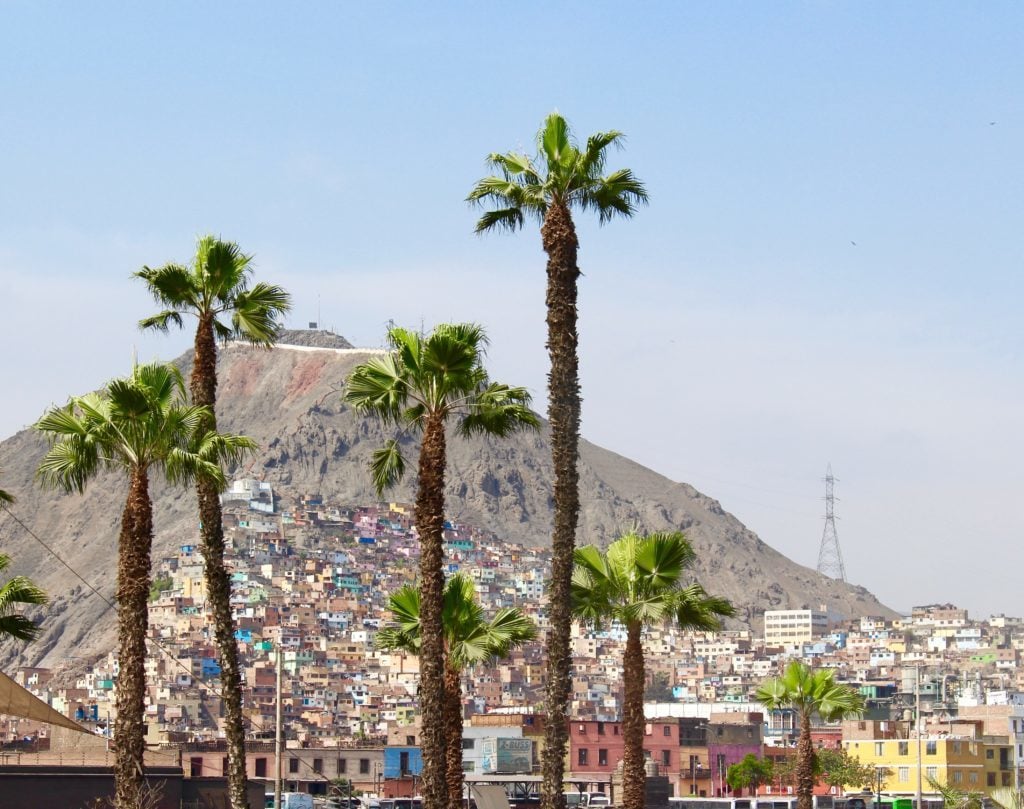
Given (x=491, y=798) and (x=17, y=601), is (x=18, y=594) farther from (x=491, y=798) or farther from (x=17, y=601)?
(x=491, y=798)

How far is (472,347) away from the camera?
32406 mm

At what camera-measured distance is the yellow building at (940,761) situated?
151 m

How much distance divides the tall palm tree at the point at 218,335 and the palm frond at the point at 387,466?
310 centimetres

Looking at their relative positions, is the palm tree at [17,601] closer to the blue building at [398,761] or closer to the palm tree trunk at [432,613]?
the palm tree trunk at [432,613]

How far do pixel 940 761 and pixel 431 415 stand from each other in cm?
12783

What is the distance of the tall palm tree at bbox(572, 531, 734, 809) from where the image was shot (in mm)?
40406

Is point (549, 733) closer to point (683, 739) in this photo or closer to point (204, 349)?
point (204, 349)

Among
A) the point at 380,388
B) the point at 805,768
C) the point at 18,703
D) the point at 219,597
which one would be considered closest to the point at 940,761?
the point at 805,768

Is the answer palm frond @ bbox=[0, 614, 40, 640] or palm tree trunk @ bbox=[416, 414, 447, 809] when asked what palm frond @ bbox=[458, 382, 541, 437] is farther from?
palm frond @ bbox=[0, 614, 40, 640]

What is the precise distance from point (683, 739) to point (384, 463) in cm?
14132

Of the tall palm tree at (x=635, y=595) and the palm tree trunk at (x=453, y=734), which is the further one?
the tall palm tree at (x=635, y=595)

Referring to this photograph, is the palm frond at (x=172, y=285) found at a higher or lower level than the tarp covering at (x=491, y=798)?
higher

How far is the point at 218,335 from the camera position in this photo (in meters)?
36.6

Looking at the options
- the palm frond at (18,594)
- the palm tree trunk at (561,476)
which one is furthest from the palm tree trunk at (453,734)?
the palm frond at (18,594)
